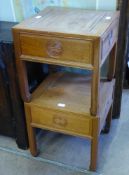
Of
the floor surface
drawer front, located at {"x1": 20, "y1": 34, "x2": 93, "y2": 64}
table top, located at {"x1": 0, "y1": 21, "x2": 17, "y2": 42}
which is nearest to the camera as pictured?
drawer front, located at {"x1": 20, "y1": 34, "x2": 93, "y2": 64}

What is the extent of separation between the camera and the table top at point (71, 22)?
1050mm

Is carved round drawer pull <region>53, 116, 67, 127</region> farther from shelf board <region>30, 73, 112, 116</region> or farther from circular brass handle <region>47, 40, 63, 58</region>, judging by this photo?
circular brass handle <region>47, 40, 63, 58</region>

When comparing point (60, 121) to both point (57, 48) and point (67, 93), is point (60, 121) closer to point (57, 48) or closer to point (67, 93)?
point (67, 93)

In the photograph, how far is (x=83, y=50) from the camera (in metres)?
1.04

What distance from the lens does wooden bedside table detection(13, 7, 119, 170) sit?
104 cm

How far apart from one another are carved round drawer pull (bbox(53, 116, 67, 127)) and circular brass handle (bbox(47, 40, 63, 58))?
367 millimetres

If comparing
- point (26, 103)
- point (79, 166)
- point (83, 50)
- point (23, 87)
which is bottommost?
point (79, 166)

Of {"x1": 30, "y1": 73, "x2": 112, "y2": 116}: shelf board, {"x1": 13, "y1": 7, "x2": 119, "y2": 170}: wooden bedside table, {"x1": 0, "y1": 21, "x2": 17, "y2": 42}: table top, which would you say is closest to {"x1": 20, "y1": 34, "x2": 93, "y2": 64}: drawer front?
{"x1": 13, "y1": 7, "x2": 119, "y2": 170}: wooden bedside table

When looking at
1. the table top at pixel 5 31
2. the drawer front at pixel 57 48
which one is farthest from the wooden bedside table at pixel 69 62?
the table top at pixel 5 31

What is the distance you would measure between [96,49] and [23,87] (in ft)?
1.48

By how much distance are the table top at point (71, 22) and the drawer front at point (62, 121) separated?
436mm

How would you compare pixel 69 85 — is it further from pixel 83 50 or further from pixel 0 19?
pixel 0 19

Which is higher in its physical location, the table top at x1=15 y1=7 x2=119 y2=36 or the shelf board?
the table top at x1=15 y1=7 x2=119 y2=36

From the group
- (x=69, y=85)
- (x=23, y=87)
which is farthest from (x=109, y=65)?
(x=23, y=87)
